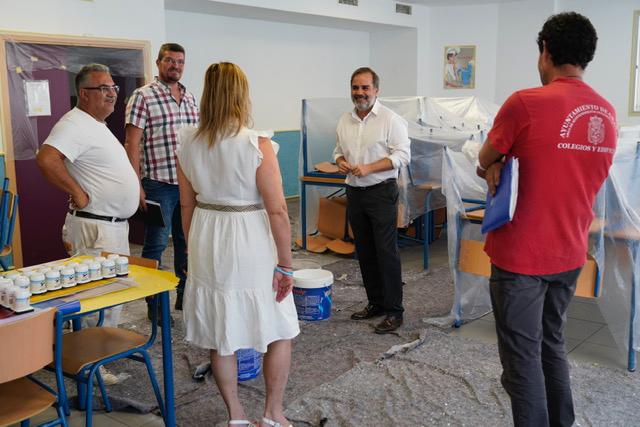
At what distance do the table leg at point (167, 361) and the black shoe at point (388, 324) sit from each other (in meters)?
1.43

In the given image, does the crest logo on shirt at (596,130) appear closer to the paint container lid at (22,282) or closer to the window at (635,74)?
the paint container lid at (22,282)

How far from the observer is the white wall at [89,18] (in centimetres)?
462

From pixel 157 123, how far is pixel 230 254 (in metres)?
1.55

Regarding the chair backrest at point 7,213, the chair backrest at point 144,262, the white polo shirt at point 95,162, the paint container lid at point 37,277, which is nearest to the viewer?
the paint container lid at point 37,277

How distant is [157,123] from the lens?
11.1 feet

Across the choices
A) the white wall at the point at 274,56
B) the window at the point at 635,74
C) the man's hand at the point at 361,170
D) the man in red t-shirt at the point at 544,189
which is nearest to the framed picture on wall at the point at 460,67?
the white wall at the point at 274,56

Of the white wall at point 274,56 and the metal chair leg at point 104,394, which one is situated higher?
the white wall at point 274,56

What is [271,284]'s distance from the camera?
214 cm

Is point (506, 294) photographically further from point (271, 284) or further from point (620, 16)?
point (620, 16)

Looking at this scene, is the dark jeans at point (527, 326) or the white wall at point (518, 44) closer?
the dark jeans at point (527, 326)

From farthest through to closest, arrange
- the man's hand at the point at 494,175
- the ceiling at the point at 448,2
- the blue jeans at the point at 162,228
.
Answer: the ceiling at the point at 448,2 → the blue jeans at the point at 162,228 → the man's hand at the point at 494,175

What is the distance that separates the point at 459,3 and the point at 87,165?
23.9 ft

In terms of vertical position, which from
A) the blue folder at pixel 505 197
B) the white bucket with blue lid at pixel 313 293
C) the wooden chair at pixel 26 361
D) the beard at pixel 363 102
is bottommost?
the white bucket with blue lid at pixel 313 293

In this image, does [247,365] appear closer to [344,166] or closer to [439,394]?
[439,394]
